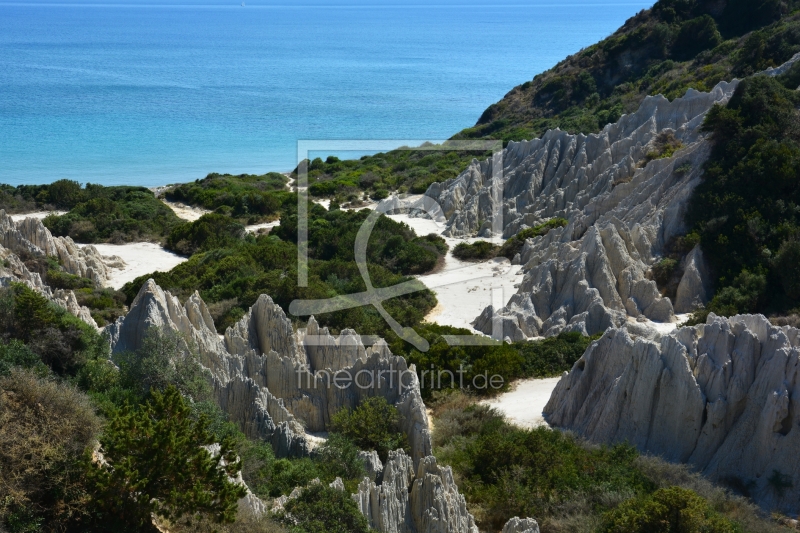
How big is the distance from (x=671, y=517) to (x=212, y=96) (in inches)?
3930

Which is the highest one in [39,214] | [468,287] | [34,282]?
[39,214]

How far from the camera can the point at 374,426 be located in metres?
14.3

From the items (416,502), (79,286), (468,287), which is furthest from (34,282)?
(416,502)

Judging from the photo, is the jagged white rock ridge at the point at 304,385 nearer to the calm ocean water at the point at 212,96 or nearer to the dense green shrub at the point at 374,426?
the dense green shrub at the point at 374,426

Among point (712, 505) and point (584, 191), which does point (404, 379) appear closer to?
point (712, 505)

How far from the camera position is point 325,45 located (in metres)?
174

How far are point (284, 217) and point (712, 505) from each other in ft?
95.1

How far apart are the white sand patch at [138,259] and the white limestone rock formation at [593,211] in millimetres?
10999

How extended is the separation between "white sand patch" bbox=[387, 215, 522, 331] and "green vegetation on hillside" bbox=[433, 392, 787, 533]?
885 centimetres

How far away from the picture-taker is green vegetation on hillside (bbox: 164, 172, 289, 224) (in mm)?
40938

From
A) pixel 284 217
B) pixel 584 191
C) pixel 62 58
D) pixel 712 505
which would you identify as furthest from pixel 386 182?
pixel 62 58

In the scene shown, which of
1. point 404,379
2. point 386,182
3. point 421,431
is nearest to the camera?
point 421,431

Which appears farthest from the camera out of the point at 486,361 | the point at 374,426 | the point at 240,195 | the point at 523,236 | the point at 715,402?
the point at 240,195

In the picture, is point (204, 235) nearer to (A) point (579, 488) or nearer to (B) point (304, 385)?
(B) point (304, 385)
